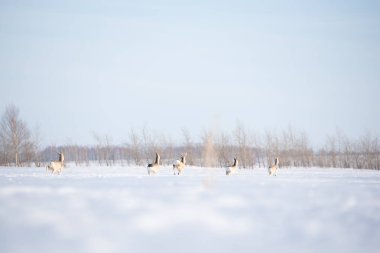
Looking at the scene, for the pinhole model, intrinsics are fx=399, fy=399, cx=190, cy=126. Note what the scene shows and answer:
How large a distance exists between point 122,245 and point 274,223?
7.42ft

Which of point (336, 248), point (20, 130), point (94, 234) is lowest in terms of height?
point (336, 248)

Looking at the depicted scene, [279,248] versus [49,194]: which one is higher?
[49,194]

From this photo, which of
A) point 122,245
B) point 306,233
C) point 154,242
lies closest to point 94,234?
point 122,245

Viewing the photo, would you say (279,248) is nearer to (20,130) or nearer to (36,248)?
(36,248)

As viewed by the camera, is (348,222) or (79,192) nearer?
(348,222)

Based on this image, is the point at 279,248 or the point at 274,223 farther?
the point at 274,223

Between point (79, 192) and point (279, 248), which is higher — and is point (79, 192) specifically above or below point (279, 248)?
above

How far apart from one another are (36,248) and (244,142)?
120 feet

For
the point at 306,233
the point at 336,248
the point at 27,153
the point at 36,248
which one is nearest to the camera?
the point at 36,248

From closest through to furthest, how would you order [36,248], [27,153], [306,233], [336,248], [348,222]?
[36,248] → [336,248] → [306,233] → [348,222] → [27,153]

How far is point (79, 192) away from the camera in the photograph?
8.25 m

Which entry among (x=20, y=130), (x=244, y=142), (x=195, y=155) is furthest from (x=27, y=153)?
(x=244, y=142)

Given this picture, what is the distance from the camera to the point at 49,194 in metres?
7.93

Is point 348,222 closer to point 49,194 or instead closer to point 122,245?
point 122,245
